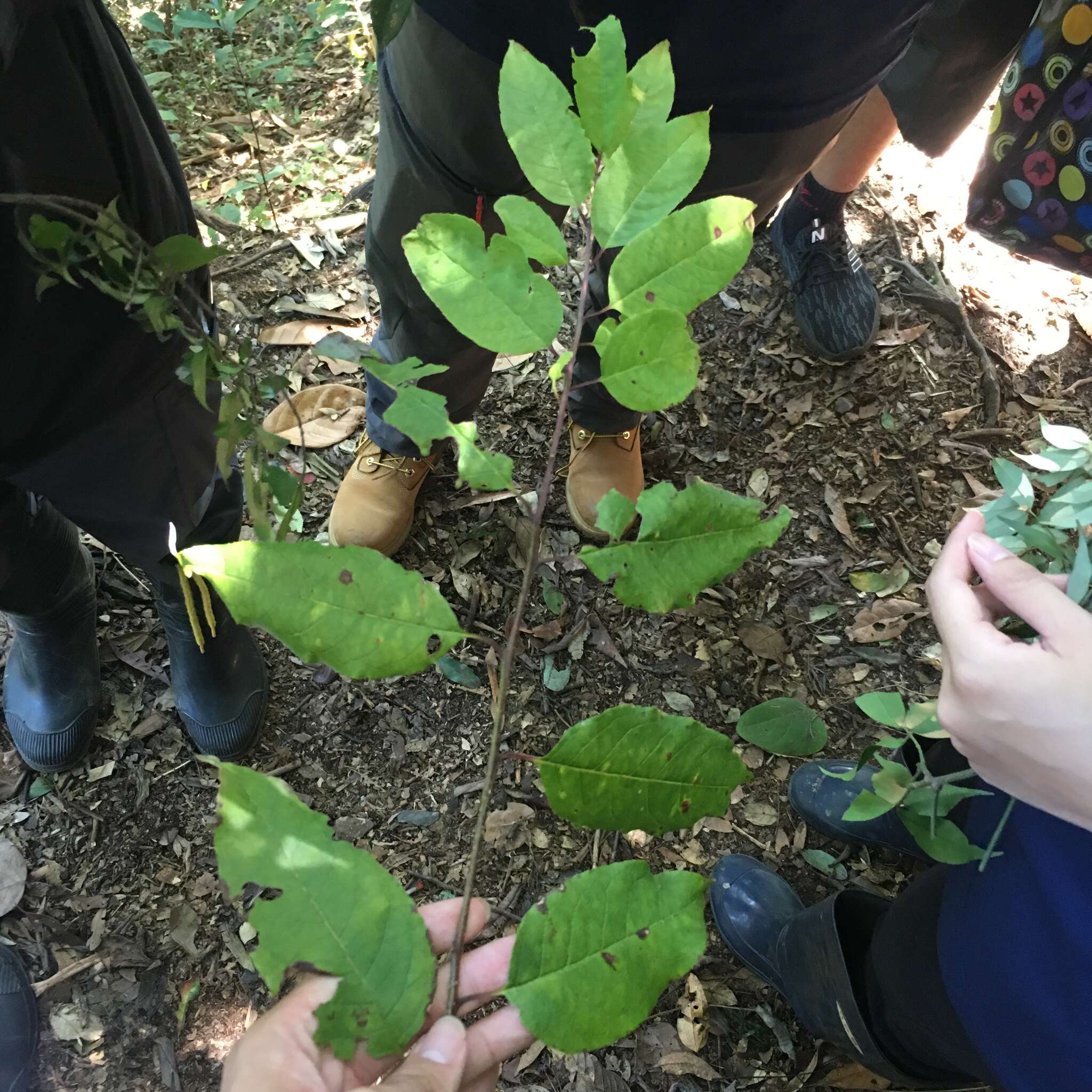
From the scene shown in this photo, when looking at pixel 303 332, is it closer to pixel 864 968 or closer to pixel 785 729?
pixel 785 729

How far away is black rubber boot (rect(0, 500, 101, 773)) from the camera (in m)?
1.70

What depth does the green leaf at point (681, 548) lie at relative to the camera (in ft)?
2.22

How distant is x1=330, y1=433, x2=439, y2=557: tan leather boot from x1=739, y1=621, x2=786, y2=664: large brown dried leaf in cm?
96

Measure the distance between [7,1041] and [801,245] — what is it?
295 centimetres

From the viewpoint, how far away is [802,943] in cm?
153

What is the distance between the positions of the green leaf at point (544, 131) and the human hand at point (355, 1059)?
0.60 m

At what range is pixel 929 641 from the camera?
213 cm

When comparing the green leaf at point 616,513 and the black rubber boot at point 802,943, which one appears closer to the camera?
the green leaf at point 616,513

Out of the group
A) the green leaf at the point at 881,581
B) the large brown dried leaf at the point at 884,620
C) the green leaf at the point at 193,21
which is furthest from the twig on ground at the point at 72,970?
the green leaf at the point at 193,21

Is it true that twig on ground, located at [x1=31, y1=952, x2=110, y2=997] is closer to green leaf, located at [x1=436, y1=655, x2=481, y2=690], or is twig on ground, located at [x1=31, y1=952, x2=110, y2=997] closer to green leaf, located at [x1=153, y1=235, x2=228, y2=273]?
green leaf, located at [x1=436, y1=655, x2=481, y2=690]

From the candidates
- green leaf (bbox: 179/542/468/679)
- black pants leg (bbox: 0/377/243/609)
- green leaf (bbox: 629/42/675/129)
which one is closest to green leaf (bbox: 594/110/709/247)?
green leaf (bbox: 629/42/675/129)

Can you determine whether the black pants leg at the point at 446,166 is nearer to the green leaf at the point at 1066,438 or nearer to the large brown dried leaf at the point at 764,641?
the green leaf at the point at 1066,438

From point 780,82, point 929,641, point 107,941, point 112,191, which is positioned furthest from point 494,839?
point 780,82

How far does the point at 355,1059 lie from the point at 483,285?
0.71 metres
